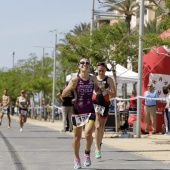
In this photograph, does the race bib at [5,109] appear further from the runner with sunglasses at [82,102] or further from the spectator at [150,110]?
the runner with sunglasses at [82,102]

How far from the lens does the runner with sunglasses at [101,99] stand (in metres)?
13.4

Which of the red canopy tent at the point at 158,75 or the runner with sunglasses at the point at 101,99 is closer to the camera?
the runner with sunglasses at the point at 101,99

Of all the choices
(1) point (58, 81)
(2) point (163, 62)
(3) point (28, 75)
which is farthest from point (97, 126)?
(3) point (28, 75)

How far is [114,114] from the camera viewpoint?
26797 mm

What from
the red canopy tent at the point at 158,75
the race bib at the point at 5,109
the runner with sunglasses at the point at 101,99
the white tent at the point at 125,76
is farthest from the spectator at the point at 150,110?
the runner with sunglasses at the point at 101,99

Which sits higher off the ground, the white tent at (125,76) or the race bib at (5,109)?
the white tent at (125,76)

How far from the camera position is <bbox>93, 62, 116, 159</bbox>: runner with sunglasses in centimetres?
1336

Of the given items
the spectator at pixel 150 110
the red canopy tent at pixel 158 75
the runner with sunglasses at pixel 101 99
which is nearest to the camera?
the runner with sunglasses at pixel 101 99

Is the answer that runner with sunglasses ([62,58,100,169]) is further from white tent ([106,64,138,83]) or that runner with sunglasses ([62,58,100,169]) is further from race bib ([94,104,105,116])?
white tent ([106,64,138,83])

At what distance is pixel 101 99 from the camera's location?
14039 millimetres

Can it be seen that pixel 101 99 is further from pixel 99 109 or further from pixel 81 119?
pixel 81 119

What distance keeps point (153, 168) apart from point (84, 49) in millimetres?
18389

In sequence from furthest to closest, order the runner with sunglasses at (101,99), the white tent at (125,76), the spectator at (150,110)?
the white tent at (125,76) → the spectator at (150,110) → the runner with sunglasses at (101,99)

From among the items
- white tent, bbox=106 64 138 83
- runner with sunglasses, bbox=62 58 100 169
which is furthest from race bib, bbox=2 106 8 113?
runner with sunglasses, bbox=62 58 100 169
